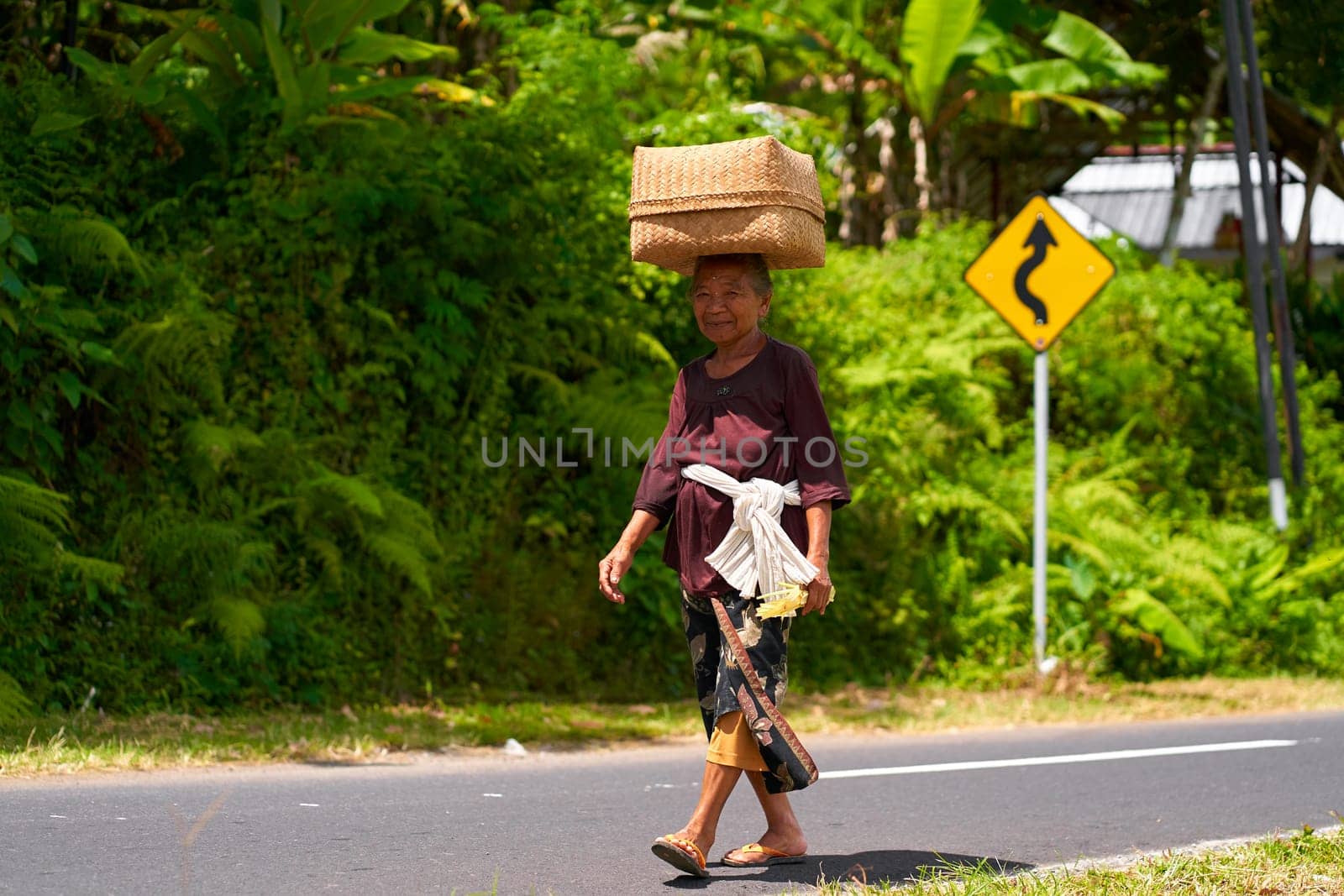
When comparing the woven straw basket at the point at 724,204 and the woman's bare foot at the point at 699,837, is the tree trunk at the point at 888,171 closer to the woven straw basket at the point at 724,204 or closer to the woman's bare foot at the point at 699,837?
the woven straw basket at the point at 724,204

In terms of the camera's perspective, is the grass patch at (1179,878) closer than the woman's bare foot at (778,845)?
Yes

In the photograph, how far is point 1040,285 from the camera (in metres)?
11.1

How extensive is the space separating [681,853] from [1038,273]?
23.8 ft

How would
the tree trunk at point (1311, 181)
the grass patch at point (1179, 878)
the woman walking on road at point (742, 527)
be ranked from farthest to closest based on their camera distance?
1. the tree trunk at point (1311, 181)
2. the woman walking on road at point (742, 527)
3. the grass patch at point (1179, 878)

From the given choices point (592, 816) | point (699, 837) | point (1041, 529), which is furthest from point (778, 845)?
point (1041, 529)

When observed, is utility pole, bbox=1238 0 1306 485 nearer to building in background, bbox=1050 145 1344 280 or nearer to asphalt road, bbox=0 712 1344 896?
asphalt road, bbox=0 712 1344 896

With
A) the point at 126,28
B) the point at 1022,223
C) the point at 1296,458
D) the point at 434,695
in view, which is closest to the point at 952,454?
the point at 1022,223

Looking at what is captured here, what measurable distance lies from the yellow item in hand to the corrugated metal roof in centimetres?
2447

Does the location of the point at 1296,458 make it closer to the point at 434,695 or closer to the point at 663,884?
the point at 434,695

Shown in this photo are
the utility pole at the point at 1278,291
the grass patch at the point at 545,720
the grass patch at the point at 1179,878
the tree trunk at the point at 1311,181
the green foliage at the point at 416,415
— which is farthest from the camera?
the tree trunk at the point at 1311,181

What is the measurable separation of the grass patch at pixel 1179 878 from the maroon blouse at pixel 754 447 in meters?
1.09

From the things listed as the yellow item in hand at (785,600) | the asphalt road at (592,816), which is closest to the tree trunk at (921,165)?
the asphalt road at (592,816)

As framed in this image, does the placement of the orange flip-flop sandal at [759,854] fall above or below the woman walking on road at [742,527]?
below

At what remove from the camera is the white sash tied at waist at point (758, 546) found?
4.79m
